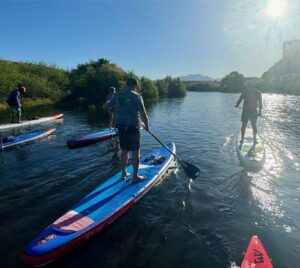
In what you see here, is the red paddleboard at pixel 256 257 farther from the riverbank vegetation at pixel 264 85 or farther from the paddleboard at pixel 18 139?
the riverbank vegetation at pixel 264 85

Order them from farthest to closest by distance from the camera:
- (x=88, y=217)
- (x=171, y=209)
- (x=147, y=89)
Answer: (x=147, y=89), (x=171, y=209), (x=88, y=217)

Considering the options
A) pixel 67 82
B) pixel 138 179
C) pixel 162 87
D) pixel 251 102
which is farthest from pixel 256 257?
pixel 162 87

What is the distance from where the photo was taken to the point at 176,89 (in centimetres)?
6994

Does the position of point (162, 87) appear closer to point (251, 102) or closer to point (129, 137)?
point (251, 102)

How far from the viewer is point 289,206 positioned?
25.4ft

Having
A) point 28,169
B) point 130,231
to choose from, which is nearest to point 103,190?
point 130,231

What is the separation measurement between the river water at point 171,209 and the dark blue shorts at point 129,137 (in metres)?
1.72

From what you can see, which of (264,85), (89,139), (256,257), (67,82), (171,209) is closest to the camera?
(256,257)

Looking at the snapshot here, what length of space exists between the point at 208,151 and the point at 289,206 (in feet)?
20.8

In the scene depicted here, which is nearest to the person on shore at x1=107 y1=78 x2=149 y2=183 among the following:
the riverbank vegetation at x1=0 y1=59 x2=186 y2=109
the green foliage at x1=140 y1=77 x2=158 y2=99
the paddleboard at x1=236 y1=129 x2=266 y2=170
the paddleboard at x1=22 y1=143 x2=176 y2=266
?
the paddleboard at x1=22 y1=143 x2=176 y2=266

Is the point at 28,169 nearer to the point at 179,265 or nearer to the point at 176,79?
the point at 179,265

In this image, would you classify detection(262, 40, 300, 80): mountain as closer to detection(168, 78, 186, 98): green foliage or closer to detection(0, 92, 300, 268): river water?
detection(168, 78, 186, 98): green foliage

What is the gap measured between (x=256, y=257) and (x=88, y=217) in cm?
373

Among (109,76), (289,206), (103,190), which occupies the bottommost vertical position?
(289,206)
